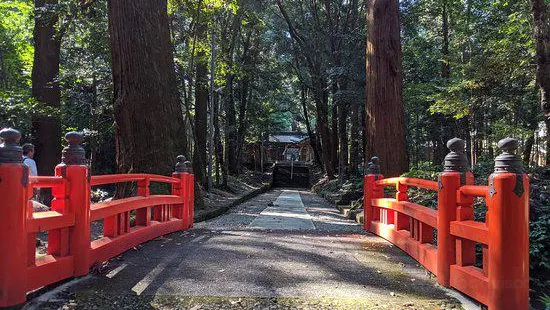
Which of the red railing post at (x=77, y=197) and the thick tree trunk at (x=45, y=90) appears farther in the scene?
the thick tree trunk at (x=45, y=90)

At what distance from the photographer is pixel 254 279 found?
4219mm

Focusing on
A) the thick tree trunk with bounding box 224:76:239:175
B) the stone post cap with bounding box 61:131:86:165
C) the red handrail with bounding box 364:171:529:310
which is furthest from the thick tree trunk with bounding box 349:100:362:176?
the stone post cap with bounding box 61:131:86:165

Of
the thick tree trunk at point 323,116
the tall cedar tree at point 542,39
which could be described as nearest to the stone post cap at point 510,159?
the tall cedar tree at point 542,39

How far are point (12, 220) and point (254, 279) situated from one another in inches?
82.7

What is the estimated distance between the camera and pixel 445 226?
157 inches

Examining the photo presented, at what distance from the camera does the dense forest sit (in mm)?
8898

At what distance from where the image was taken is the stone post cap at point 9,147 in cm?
307

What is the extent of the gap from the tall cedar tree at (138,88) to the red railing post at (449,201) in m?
6.20

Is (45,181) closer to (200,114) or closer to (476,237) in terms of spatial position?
(476,237)

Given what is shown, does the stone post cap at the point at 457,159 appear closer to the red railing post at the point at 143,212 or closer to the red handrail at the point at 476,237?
the red handrail at the point at 476,237

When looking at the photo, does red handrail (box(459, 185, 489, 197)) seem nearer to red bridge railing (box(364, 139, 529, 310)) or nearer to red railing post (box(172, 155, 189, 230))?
red bridge railing (box(364, 139, 529, 310))

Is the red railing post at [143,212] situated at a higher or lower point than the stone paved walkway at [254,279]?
higher

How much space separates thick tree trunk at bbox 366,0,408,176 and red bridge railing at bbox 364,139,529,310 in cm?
462

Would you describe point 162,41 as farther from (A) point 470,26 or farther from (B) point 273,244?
(A) point 470,26
